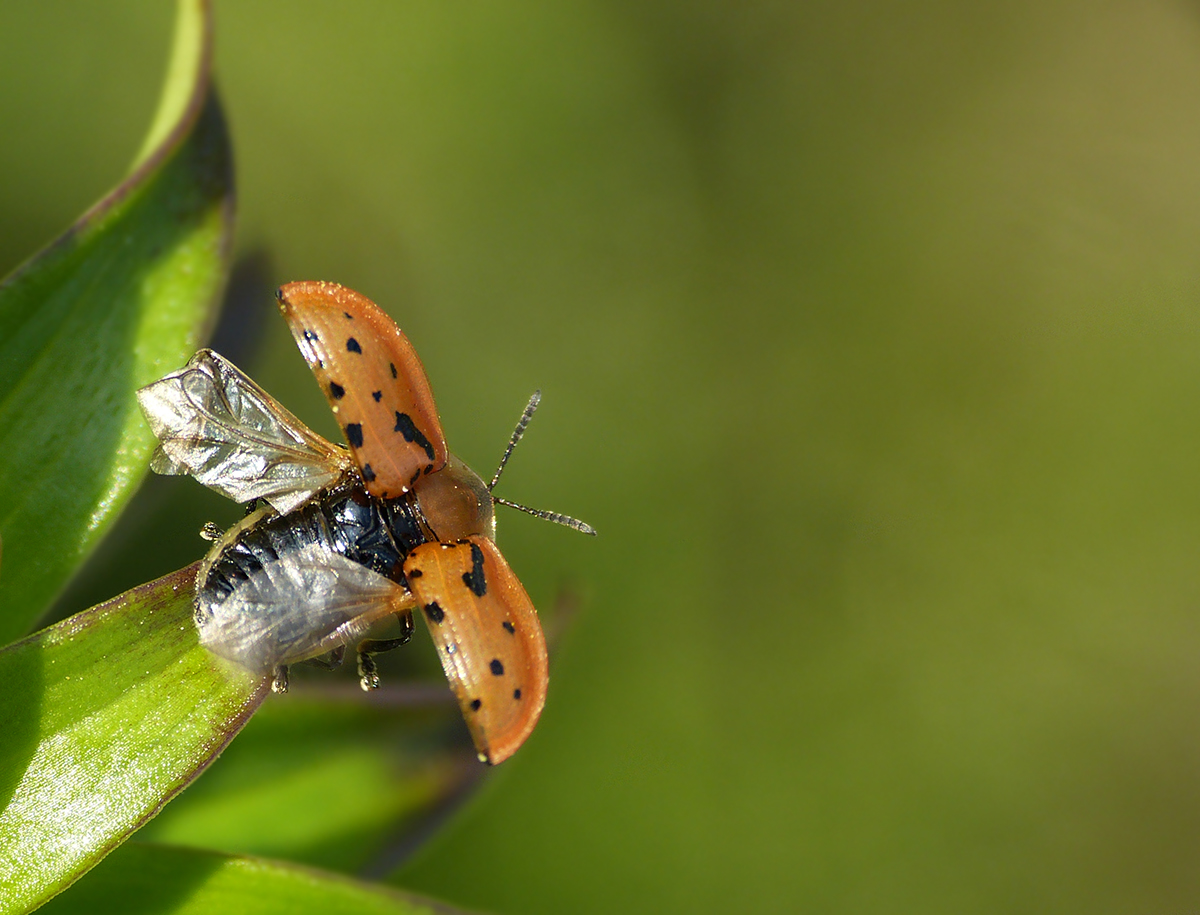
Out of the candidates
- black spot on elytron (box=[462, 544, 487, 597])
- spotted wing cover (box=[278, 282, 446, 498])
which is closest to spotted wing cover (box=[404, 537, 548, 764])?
black spot on elytron (box=[462, 544, 487, 597])

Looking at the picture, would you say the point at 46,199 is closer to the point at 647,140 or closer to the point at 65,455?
the point at 65,455

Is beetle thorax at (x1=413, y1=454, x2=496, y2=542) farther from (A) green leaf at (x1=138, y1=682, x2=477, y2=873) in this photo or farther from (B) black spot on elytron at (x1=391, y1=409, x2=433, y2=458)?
(A) green leaf at (x1=138, y1=682, x2=477, y2=873)

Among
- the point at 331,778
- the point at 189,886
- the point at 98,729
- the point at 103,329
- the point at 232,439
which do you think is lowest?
the point at 331,778

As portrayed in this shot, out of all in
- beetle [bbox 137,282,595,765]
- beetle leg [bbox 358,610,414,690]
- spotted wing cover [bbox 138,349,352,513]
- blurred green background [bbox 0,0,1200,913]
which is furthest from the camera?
blurred green background [bbox 0,0,1200,913]

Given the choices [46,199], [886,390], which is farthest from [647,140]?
[46,199]

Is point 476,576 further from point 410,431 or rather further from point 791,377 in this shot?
point 791,377

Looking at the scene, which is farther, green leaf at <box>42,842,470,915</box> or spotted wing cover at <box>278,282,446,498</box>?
spotted wing cover at <box>278,282,446,498</box>

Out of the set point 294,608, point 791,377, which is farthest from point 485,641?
point 791,377
